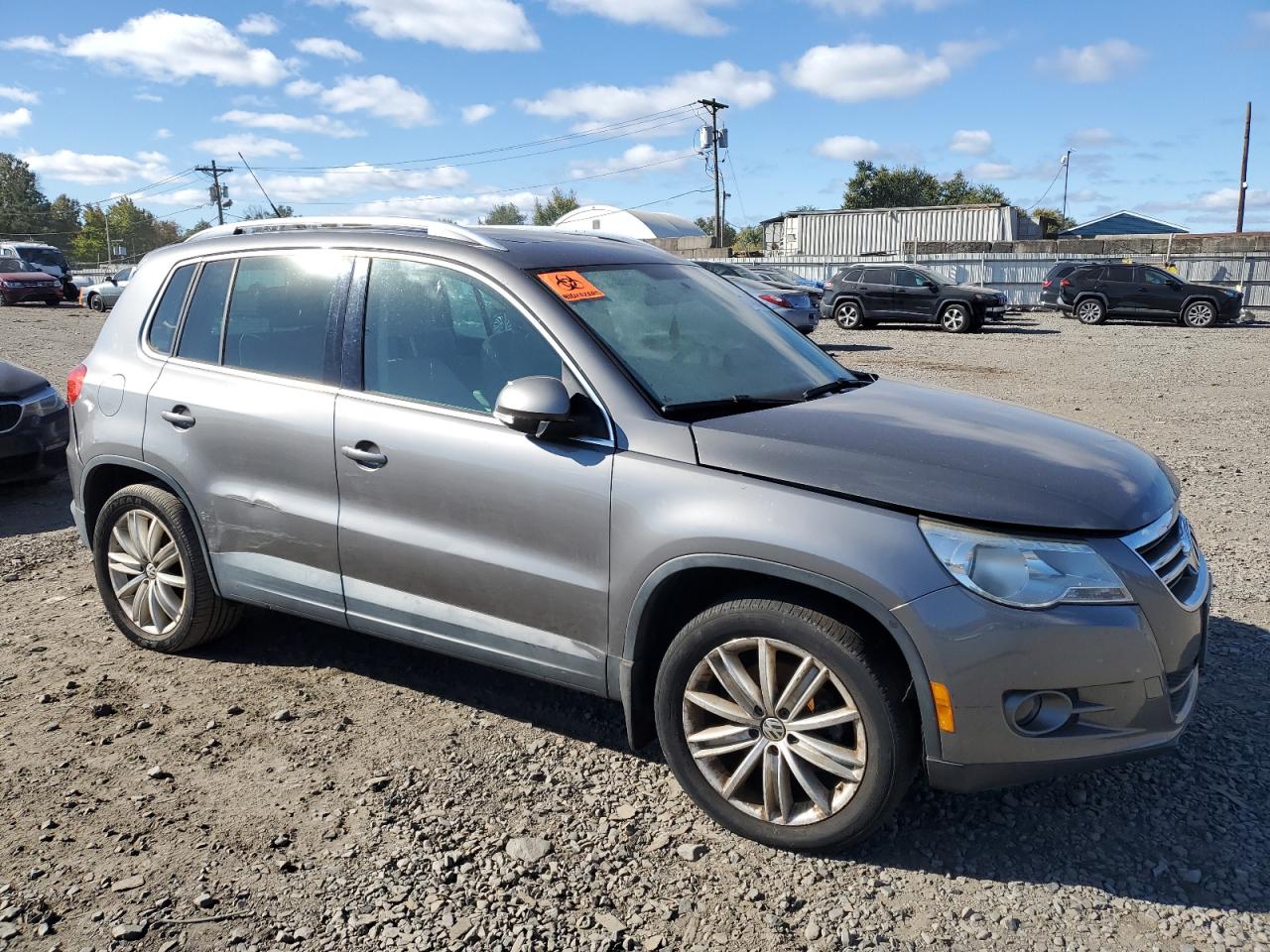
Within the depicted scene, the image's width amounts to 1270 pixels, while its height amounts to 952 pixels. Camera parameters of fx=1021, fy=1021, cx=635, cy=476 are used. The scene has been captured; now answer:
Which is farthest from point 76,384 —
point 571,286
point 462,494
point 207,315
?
point 571,286

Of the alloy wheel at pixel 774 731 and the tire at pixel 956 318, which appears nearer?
the alloy wheel at pixel 774 731

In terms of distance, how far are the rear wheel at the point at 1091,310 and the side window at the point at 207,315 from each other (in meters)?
26.7

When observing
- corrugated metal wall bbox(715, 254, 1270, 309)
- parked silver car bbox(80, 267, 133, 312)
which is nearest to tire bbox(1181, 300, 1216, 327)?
corrugated metal wall bbox(715, 254, 1270, 309)

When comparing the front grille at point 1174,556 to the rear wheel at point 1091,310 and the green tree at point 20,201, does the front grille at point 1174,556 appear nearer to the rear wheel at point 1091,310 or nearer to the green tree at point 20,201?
the rear wheel at point 1091,310

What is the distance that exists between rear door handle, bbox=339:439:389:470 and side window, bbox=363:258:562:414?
0.21 meters

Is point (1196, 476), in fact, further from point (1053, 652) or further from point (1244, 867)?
point (1053, 652)

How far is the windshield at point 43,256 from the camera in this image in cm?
3434

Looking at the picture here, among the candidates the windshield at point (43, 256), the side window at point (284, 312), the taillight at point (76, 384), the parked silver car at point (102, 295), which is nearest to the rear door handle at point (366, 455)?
the side window at point (284, 312)

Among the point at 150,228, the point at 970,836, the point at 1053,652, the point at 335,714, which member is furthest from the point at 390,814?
the point at 150,228

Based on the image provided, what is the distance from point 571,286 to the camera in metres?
3.58

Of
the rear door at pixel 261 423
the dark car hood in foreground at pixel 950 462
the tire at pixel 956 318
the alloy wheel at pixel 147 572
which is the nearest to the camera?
the dark car hood in foreground at pixel 950 462

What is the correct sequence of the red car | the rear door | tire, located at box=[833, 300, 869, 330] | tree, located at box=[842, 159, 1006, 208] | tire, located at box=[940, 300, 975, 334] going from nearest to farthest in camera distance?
the rear door
tire, located at box=[940, 300, 975, 334]
tire, located at box=[833, 300, 869, 330]
the red car
tree, located at box=[842, 159, 1006, 208]

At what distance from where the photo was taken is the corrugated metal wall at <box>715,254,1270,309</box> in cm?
3053

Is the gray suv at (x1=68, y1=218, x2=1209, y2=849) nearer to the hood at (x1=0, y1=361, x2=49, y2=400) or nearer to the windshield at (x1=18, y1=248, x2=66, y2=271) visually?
the hood at (x1=0, y1=361, x2=49, y2=400)
